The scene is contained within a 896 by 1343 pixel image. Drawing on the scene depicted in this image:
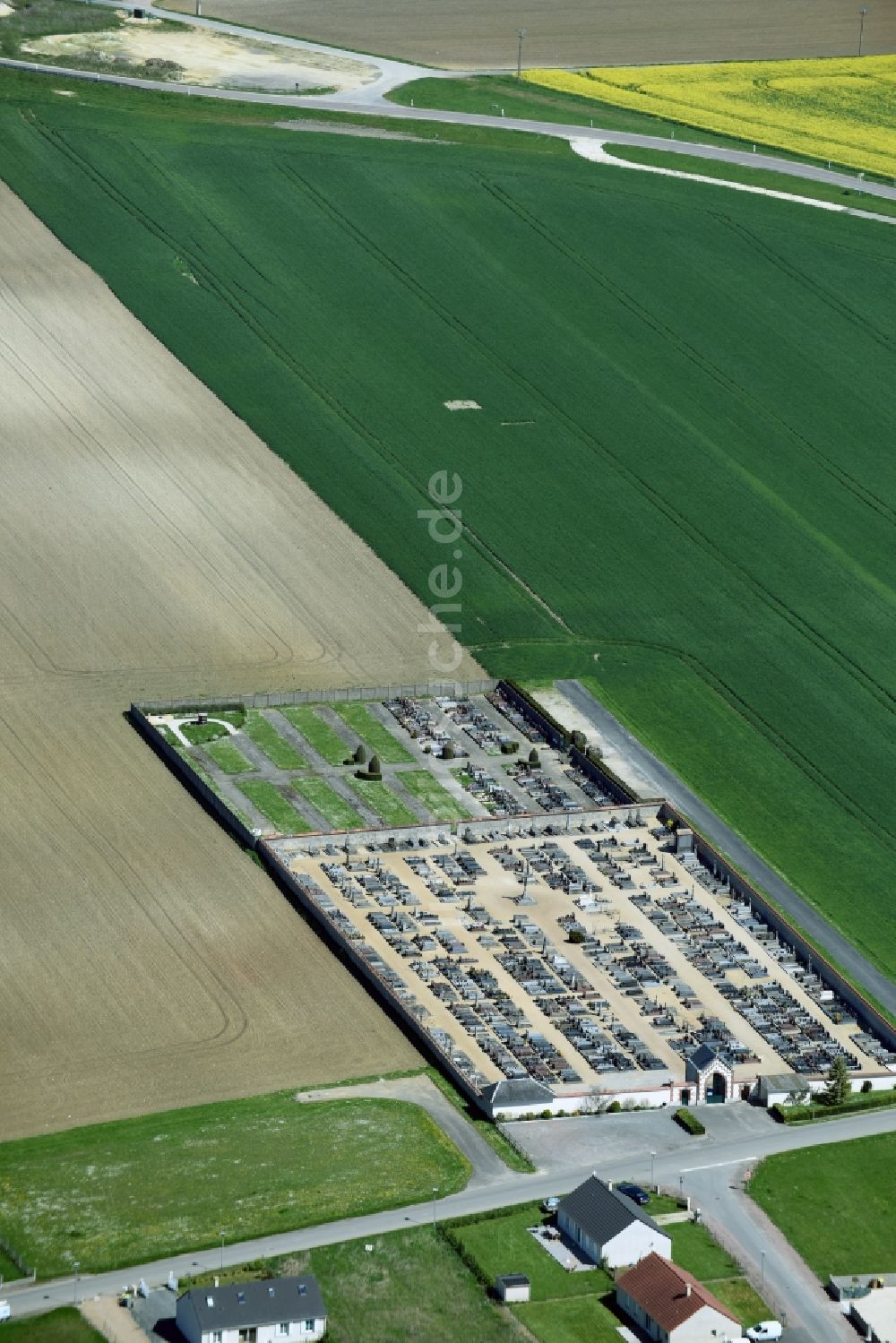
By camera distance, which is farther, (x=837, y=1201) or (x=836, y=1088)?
(x=836, y=1088)

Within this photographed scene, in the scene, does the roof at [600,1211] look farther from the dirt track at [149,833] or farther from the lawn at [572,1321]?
the dirt track at [149,833]

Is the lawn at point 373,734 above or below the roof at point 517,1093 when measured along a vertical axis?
above

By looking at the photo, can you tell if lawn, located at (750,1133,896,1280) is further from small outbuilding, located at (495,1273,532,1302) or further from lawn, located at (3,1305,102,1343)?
lawn, located at (3,1305,102,1343)

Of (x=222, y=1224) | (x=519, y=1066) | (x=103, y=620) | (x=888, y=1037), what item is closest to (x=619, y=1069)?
(x=519, y=1066)

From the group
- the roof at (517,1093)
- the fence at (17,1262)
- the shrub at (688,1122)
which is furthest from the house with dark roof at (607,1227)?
the fence at (17,1262)

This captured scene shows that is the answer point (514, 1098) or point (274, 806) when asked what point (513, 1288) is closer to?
point (514, 1098)

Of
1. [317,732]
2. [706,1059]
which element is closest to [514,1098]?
[706,1059]
